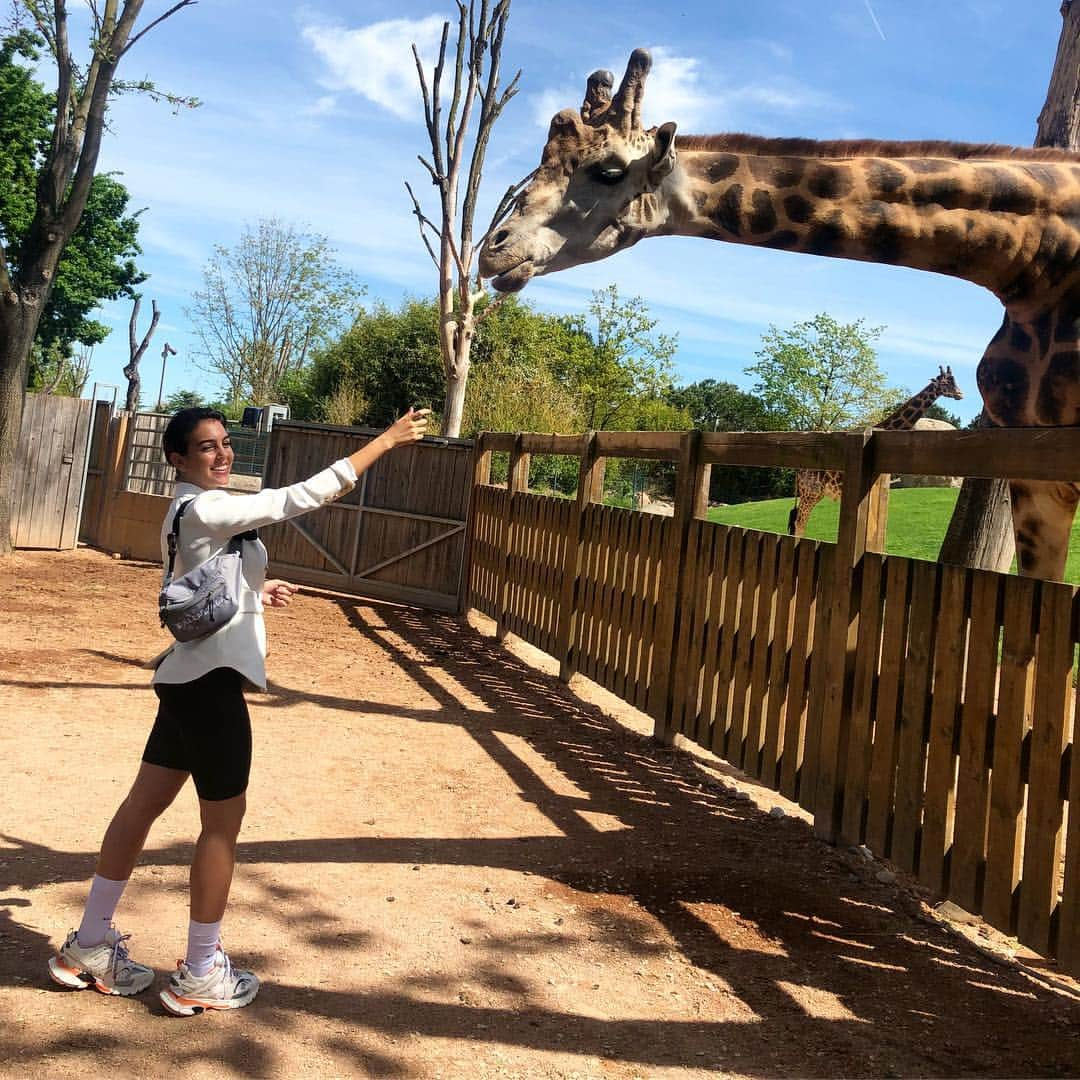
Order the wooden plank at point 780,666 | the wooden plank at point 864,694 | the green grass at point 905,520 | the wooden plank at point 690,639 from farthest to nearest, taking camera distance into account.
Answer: the green grass at point 905,520 → the wooden plank at point 690,639 → the wooden plank at point 780,666 → the wooden plank at point 864,694

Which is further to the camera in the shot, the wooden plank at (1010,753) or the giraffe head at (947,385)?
the giraffe head at (947,385)

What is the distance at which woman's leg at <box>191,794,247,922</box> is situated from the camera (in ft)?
9.43

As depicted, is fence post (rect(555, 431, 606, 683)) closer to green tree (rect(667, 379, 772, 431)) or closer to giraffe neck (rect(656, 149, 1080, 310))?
giraffe neck (rect(656, 149, 1080, 310))

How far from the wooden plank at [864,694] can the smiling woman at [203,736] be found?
2.36m

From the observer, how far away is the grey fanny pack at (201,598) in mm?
2852

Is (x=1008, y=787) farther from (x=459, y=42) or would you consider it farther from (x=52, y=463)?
(x=459, y=42)

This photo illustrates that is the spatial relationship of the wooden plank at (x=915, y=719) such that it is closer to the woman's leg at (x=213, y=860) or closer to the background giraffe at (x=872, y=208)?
the background giraffe at (x=872, y=208)

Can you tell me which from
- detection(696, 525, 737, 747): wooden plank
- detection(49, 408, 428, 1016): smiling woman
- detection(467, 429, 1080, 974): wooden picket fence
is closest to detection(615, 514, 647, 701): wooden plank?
detection(467, 429, 1080, 974): wooden picket fence

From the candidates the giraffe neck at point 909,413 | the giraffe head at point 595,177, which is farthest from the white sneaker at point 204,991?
the giraffe neck at point 909,413

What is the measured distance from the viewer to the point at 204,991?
2.88 m

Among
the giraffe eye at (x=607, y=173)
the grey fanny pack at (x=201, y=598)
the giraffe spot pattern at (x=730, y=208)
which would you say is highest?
the giraffe spot pattern at (x=730, y=208)

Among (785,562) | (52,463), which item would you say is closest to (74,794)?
(785,562)

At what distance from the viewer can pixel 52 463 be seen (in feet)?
50.0

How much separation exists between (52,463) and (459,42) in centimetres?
1034
